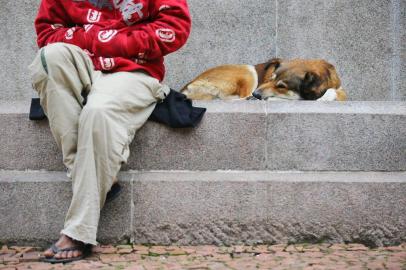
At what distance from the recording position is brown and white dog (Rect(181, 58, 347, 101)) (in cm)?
559

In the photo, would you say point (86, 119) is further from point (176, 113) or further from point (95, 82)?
point (176, 113)

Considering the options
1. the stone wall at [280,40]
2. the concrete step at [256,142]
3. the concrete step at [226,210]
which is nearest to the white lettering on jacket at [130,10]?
the concrete step at [256,142]

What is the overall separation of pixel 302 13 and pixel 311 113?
219 centimetres

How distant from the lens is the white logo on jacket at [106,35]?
167 inches

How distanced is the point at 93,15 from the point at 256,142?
54.4 inches

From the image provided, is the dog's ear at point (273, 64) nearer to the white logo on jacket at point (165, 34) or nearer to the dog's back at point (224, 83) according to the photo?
the dog's back at point (224, 83)

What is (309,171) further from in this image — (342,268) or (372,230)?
(342,268)

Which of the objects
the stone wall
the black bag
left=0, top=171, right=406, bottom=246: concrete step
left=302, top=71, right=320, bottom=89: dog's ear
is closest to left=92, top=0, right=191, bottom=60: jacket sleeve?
the black bag

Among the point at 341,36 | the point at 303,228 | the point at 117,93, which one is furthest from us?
the point at 341,36

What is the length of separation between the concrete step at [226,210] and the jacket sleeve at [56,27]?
91 centimetres

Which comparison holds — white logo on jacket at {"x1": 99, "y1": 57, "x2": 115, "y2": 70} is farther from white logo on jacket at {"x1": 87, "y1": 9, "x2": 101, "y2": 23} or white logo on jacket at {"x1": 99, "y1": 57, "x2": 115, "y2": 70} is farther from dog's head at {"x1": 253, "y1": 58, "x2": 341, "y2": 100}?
dog's head at {"x1": 253, "y1": 58, "x2": 341, "y2": 100}

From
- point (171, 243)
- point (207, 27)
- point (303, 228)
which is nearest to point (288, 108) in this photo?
point (303, 228)

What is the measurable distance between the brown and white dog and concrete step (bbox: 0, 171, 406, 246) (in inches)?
53.8

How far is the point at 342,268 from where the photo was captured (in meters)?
3.72
